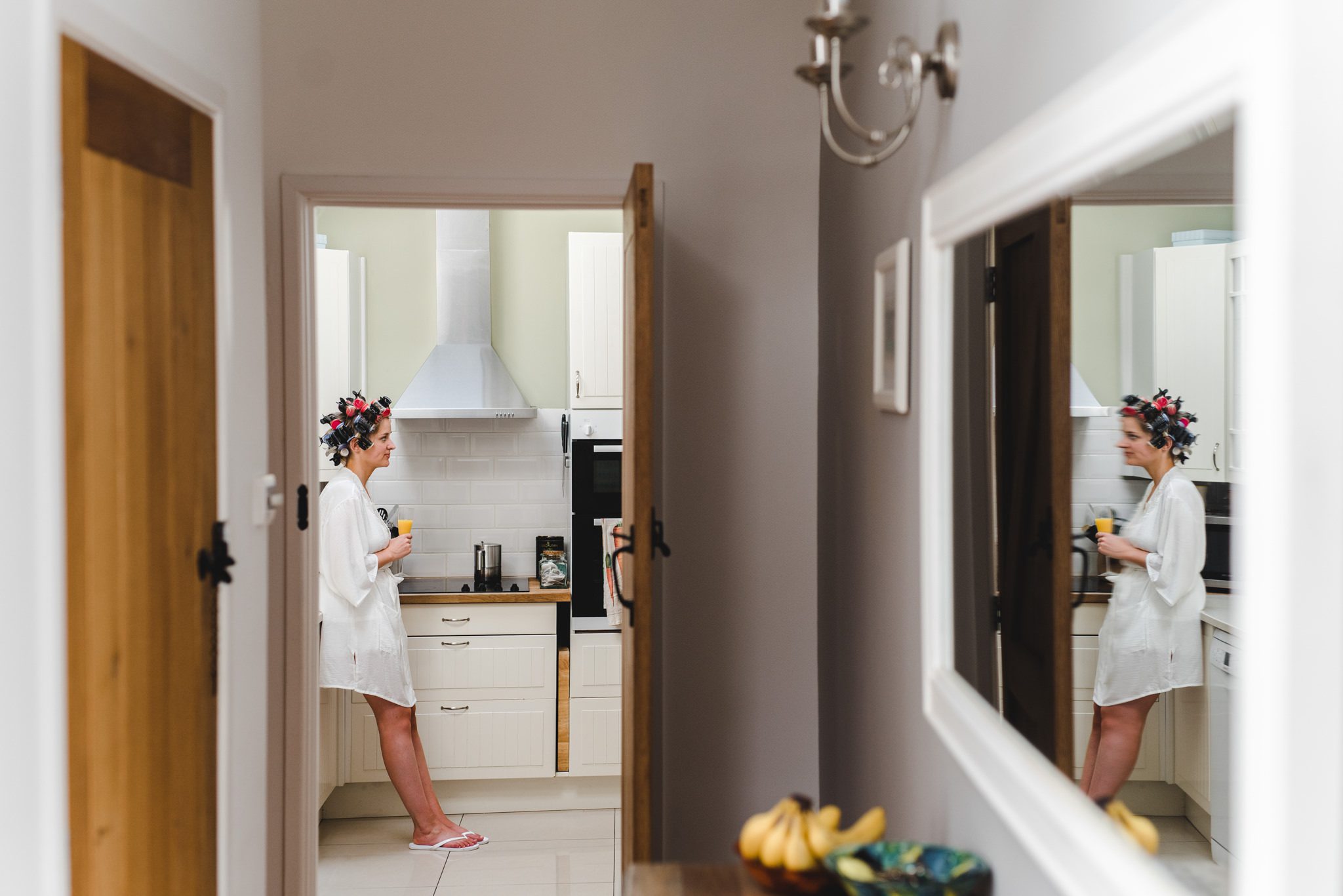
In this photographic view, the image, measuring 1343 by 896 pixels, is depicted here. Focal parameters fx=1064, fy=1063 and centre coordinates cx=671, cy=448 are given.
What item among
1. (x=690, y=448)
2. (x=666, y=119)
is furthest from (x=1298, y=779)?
(x=666, y=119)

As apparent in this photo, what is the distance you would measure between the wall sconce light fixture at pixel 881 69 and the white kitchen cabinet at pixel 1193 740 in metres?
0.90

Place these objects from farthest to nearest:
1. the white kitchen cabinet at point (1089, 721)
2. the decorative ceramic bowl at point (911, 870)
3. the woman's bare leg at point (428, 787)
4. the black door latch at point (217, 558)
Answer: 1. the woman's bare leg at point (428, 787)
2. the black door latch at point (217, 558)
3. the decorative ceramic bowl at point (911, 870)
4. the white kitchen cabinet at point (1089, 721)

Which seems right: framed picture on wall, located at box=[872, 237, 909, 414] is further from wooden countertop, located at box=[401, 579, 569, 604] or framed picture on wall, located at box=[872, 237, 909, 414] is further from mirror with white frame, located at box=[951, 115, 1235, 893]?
wooden countertop, located at box=[401, 579, 569, 604]

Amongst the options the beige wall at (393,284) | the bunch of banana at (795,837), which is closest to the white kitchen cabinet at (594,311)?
the beige wall at (393,284)

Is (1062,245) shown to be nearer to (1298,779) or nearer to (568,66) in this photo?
(1298,779)

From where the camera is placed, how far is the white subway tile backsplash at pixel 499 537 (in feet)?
15.5

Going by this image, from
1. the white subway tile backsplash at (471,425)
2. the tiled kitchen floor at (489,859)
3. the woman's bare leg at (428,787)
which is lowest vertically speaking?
the tiled kitchen floor at (489,859)

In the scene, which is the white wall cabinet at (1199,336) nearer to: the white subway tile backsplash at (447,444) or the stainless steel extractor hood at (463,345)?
the stainless steel extractor hood at (463,345)

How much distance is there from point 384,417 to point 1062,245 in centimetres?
324

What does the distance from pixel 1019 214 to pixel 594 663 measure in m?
3.29

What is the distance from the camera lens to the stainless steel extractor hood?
4508 millimetres

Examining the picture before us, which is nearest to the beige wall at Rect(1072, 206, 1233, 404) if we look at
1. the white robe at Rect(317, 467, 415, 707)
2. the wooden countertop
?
the white robe at Rect(317, 467, 415, 707)

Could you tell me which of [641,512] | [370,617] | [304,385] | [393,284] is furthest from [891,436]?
[393,284]

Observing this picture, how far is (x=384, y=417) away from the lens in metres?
4.00
